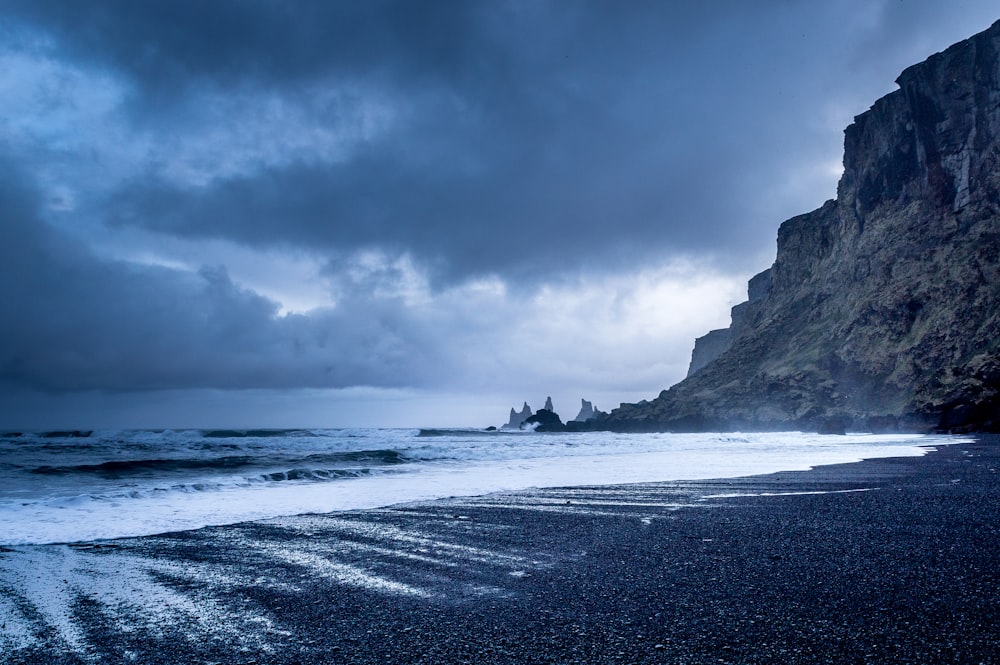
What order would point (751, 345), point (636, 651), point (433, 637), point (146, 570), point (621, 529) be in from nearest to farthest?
point (636, 651) < point (433, 637) < point (146, 570) < point (621, 529) < point (751, 345)

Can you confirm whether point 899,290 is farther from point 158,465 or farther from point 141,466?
point 141,466

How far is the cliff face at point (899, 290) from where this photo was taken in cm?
5394

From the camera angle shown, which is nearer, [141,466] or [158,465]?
[141,466]

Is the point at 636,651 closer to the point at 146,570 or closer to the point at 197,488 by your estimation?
the point at 146,570

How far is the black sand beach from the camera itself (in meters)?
3.24

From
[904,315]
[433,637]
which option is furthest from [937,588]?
[904,315]

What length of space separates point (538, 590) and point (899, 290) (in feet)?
244

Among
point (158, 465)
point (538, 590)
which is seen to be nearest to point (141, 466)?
point (158, 465)

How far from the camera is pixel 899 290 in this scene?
6341 centimetres

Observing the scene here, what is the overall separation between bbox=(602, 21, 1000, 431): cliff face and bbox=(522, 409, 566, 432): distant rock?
2805 cm

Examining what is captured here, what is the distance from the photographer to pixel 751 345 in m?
95.6

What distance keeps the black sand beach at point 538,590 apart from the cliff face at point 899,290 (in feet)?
172

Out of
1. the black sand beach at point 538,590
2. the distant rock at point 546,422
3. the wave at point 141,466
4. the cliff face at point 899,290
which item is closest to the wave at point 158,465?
the wave at point 141,466

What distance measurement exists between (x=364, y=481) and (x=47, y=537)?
8578 millimetres
